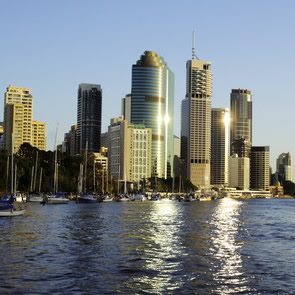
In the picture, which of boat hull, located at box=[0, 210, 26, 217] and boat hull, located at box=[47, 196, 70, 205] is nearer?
boat hull, located at box=[0, 210, 26, 217]

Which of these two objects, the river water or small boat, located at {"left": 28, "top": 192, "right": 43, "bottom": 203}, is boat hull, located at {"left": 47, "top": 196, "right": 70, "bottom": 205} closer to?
small boat, located at {"left": 28, "top": 192, "right": 43, "bottom": 203}

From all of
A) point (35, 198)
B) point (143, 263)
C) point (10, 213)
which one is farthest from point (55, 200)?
point (143, 263)

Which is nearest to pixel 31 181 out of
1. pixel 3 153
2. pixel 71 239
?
pixel 3 153

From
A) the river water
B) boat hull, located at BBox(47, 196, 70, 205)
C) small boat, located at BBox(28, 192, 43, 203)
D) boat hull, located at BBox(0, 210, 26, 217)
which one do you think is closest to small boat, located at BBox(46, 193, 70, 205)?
boat hull, located at BBox(47, 196, 70, 205)

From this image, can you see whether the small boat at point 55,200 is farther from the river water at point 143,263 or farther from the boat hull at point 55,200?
the river water at point 143,263

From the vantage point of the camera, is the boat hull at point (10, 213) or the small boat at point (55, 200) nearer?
the boat hull at point (10, 213)

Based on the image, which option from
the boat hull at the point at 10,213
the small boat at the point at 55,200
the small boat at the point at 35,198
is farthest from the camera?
the small boat at the point at 35,198

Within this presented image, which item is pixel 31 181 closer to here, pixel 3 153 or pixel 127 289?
pixel 3 153

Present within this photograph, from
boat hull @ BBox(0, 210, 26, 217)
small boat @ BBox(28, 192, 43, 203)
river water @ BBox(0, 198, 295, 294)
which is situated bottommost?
river water @ BBox(0, 198, 295, 294)

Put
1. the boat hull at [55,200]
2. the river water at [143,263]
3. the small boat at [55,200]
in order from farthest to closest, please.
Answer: the boat hull at [55,200] < the small boat at [55,200] < the river water at [143,263]

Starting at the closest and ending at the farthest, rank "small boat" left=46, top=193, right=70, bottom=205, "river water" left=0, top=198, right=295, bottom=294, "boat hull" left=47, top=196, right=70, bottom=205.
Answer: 1. "river water" left=0, top=198, right=295, bottom=294
2. "small boat" left=46, top=193, right=70, bottom=205
3. "boat hull" left=47, top=196, right=70, bottom=205

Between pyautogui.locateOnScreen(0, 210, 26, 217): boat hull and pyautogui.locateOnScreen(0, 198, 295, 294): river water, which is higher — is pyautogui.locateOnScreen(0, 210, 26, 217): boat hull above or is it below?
above

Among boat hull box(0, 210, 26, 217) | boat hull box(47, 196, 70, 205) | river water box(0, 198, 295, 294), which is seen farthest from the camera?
boat hull box(47, 196, 70, 205)

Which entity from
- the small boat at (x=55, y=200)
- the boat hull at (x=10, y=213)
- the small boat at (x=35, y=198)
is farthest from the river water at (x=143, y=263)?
the small boat at (x=35, y=198)
